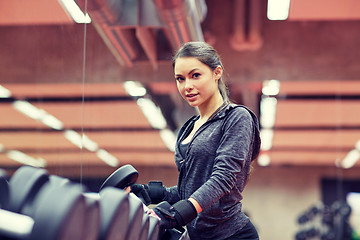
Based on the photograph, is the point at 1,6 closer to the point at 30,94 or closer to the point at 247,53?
the point at 30,94

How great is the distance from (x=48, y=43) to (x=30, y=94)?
1.04 feet

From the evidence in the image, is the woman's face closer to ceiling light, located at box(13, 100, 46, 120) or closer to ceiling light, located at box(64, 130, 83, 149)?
ceiling light, located at box(13, 100, 46, 120)

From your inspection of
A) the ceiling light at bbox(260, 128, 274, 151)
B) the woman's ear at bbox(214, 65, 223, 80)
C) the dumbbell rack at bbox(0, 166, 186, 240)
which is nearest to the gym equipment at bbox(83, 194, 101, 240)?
the dumbbell rack at bbox(0, 166, 186, 240)

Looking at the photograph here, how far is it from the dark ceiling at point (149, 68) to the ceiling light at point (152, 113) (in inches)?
3.0

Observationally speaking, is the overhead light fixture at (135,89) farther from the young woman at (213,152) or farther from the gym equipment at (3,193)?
the gym equipment at (3,193)

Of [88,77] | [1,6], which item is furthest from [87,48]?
[1,6]

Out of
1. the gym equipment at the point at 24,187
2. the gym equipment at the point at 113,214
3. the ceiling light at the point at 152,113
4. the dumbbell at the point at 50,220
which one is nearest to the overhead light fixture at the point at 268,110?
the ceiling light at the point at 152,113

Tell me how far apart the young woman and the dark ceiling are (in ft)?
1.07

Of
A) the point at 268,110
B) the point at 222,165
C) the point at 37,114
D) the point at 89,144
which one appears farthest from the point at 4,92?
the point at 268,110

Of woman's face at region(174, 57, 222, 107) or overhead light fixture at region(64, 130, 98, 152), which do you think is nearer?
woman's face at region(174, 57, 222, 107)

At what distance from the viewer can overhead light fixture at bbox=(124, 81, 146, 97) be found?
17.6 ft

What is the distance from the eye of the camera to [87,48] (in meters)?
2.50

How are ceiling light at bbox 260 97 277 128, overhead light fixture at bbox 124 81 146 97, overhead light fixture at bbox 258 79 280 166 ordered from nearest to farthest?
overhead light fixture at bbox 124 81 146 97
overhead light fixture at bbox 258 79 280 166
ceiling light at bbox 260 97 277 128

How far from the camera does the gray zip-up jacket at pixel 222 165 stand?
1.38 metres
